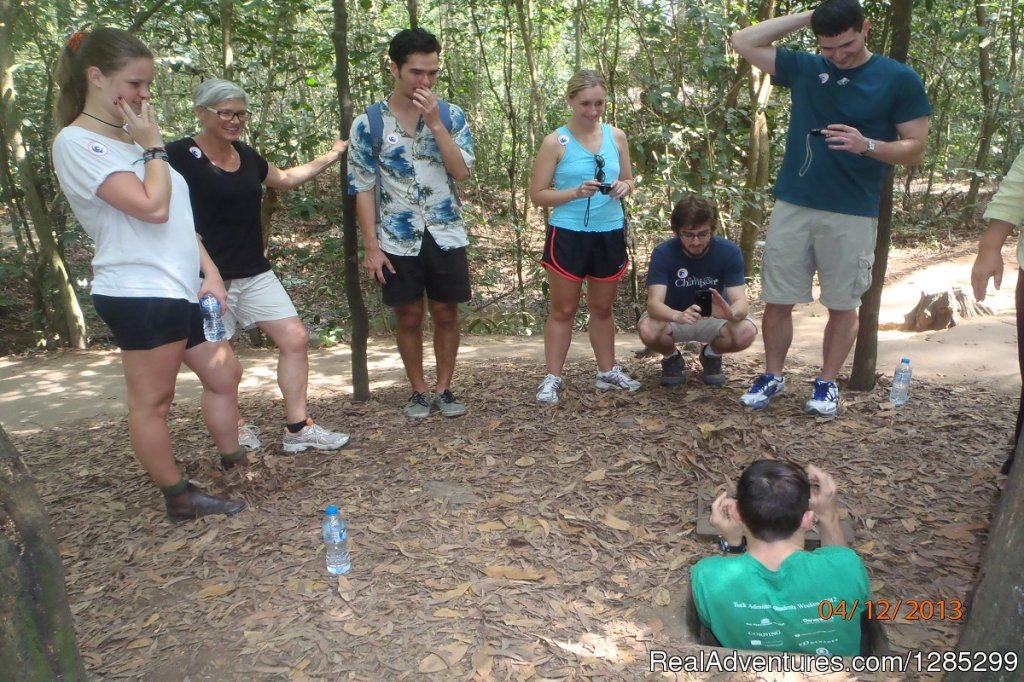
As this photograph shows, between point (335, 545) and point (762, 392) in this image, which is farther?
point (762, 392)

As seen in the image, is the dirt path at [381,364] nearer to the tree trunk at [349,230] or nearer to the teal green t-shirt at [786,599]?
the tree trunk at [349,230]

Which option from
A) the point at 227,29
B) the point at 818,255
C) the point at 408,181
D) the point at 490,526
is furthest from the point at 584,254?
the point at 227,29

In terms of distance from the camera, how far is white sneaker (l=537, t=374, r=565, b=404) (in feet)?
14.6

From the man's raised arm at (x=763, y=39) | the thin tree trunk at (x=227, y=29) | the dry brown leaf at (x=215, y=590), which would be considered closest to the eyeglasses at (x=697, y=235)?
the man's raised arm at (x=763, y=39)

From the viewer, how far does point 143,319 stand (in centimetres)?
280

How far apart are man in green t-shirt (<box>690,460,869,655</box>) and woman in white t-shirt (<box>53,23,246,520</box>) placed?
7.00ft

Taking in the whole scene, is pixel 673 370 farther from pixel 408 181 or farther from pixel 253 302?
pixel 253 302

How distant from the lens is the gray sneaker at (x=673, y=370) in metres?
4.64

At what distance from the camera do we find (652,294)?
444cm

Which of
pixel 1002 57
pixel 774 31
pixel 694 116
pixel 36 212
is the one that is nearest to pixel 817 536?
pixel 774 31

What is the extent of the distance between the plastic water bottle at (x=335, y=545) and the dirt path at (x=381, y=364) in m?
2.32

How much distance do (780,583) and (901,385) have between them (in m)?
2.42

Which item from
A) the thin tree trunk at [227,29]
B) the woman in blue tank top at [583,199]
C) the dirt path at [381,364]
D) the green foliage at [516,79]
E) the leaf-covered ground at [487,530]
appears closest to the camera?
the leaf-covered ground at [487,530]
